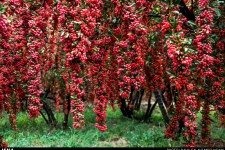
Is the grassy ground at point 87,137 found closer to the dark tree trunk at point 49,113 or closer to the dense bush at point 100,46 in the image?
the dark tree trunk at point 49,113

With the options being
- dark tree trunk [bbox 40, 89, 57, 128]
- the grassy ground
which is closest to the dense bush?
the grassy ground

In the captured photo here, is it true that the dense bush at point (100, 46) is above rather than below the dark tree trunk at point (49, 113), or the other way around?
above

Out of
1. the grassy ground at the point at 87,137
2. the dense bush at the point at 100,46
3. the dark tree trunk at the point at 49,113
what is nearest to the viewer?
the dense bush at the point at 100,46

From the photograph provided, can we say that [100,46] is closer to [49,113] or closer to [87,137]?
[87,137]

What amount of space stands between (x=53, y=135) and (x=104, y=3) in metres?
4.35

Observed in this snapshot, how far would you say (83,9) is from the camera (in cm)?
276

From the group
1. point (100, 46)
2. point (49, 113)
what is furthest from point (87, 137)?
point (100, 46)

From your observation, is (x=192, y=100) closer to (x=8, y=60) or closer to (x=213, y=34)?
(x=213, y=34)

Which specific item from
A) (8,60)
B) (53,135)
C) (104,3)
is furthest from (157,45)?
(53,135)

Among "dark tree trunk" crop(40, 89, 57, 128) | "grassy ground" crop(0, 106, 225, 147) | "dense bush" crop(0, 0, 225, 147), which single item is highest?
"dense bush" crop(0, 0, 225, 147)

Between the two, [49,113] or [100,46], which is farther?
[49,113]

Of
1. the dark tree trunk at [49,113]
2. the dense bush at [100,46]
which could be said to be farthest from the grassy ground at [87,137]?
the dense bush at [100,46]

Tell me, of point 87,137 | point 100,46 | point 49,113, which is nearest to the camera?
point 100,46

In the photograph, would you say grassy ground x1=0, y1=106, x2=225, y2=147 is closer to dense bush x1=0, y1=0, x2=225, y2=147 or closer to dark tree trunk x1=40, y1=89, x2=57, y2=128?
dark tree trunk x1=40, y1=89, x2=57, y2=128
